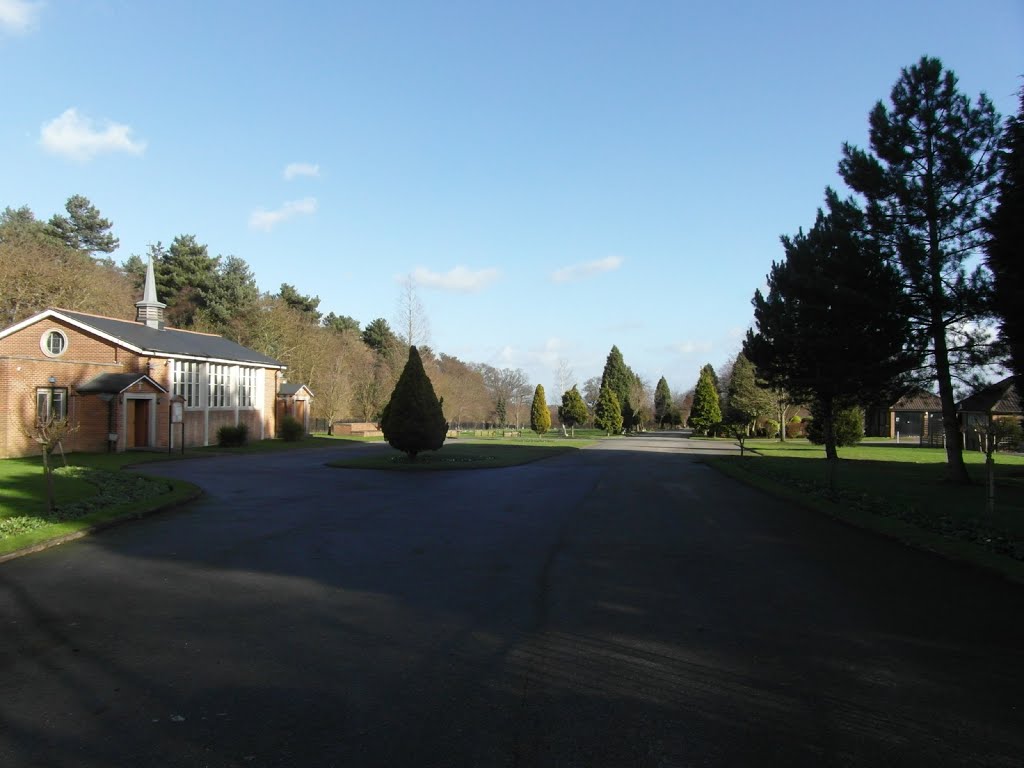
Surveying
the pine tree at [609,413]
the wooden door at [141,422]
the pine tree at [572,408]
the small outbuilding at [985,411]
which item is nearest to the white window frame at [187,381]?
the wooden door at [141,422]

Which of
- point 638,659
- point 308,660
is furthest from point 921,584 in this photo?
point 308,660

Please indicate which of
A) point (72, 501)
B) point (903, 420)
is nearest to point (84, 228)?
point (72, 501)

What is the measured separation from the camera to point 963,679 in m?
5.04

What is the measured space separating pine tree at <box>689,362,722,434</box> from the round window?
5966 cm

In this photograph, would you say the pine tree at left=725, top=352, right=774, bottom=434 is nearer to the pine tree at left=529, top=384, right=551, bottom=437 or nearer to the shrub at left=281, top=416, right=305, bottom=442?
the pine tree at left=529, top=384, right=551, bottom=437

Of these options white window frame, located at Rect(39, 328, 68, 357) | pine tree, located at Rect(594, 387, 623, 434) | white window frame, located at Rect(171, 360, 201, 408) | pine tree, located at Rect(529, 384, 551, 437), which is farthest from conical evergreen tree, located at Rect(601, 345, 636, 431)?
white window frame, located at Rect(39, 328, 68, 357)

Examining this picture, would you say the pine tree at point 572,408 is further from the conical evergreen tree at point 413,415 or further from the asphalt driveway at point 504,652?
the asphalt driveway at point 504,652

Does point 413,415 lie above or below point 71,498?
above

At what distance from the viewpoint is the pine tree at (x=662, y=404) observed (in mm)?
113375

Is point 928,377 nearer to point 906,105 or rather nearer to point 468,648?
point 906,105

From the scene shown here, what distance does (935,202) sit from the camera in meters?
20.5

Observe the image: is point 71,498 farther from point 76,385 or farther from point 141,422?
point 141,422

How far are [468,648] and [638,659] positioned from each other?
4.39 feet

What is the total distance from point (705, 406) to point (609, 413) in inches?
410
